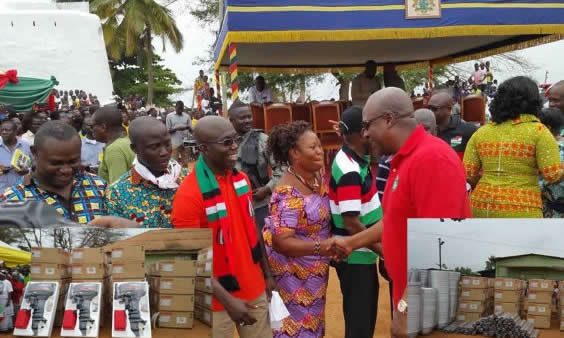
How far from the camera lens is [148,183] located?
3.01 m

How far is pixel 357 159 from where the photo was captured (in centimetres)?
368

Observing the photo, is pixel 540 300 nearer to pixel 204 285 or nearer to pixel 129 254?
pixel 204 285

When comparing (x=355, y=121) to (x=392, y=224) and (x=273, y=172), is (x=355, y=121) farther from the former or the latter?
(x=273, y=172)

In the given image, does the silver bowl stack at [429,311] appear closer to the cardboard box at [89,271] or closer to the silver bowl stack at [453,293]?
the silver bowl stack at [453,293]

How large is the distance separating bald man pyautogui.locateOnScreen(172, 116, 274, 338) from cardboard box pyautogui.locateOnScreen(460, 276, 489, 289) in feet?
4.29

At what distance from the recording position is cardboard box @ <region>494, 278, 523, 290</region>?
1.79 meters

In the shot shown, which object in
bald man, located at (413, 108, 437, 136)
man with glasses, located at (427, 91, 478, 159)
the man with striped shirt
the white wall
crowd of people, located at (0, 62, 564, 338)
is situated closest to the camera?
crowd of people, located at (0, 62, 564, 338)

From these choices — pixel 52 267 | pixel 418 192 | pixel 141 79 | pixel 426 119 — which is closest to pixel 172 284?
pixel 52 267

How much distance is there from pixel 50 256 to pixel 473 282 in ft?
4.00

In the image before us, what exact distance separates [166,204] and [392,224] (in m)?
1.13

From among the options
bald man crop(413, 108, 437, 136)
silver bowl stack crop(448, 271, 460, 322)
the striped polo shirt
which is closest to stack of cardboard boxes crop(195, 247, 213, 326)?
silver bowl stack crop(448, 271, 460, 322)

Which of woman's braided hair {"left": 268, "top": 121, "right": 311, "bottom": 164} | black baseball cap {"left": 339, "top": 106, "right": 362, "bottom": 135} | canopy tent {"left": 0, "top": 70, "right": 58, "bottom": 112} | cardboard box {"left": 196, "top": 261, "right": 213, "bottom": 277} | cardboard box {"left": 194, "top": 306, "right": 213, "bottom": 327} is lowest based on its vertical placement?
cardboard box {"left": 194, "top": 306, "right": 213, "bottom": 327}

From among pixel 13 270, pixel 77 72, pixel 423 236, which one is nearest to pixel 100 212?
pixel 13 270

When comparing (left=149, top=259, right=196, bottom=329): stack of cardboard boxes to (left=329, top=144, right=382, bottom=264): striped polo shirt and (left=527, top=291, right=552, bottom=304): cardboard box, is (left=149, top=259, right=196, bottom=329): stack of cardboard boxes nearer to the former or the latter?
(left=527, top=291, right=552, bottom=304): cardboard box
